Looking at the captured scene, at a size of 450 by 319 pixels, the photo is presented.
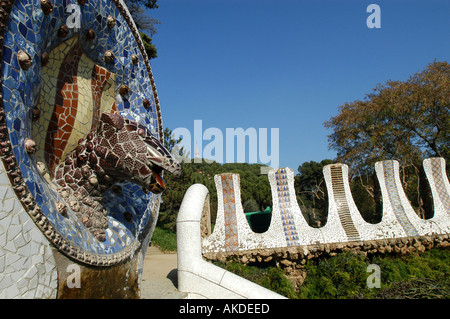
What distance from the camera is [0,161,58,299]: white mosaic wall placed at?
193 cm

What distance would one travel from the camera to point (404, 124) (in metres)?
15.3

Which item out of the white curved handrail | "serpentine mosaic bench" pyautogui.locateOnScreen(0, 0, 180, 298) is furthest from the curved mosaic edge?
the white curved handrail

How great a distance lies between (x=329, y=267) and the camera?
22.5 ft

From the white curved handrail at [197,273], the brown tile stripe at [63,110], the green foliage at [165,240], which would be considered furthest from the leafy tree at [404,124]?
the brown tile stripe at [63,110]

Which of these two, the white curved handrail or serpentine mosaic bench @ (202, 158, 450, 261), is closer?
the white curved handrail

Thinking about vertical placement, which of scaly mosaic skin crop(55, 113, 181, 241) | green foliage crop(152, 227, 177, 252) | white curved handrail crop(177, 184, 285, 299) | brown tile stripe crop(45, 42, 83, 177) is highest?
brown tile stripe crop(45, 42, 83, 177)

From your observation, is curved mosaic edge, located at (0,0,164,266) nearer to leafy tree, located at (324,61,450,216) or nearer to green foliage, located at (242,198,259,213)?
leafy tree, located at (324,61,450,216)

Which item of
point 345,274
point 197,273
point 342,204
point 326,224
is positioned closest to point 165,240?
point 326,224

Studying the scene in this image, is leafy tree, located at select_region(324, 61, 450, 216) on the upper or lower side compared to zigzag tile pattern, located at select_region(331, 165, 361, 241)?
upper

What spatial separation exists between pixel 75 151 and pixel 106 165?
34 cm

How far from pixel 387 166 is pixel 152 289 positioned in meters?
6.34

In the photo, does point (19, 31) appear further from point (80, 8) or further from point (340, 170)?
point (340, 170)

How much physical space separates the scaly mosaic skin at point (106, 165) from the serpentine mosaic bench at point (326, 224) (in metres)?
3.92
